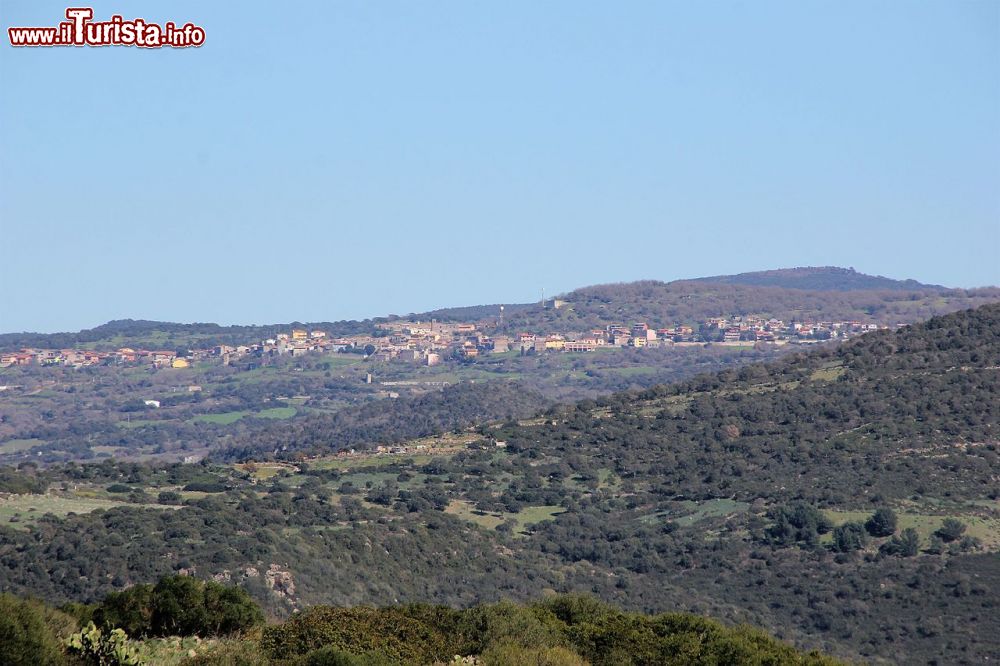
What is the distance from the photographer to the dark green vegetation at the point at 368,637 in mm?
22969

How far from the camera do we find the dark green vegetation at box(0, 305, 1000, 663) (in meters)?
53.7

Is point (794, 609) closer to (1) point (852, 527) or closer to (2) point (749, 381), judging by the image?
(1) point (852, 527)

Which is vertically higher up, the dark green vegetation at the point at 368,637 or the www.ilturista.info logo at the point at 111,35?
the www.ilturista.info logo at the point at 111,35

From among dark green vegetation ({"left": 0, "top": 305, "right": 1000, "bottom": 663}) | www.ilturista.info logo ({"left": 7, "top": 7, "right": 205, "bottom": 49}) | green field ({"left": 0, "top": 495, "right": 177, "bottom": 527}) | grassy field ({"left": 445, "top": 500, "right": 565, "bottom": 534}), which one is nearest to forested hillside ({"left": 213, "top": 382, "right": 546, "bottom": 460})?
dark green vegetation ({"left": 0, "top": 305, "right": 1000, "bottom": 663})

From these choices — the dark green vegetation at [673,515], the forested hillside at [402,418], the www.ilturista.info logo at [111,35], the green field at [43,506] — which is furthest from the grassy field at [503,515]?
the forested hillside at [402,418]

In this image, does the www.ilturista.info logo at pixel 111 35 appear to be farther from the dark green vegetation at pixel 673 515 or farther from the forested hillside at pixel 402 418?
the forested hillside at pixel 402 418

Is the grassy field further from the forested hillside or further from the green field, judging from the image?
the forested hillside

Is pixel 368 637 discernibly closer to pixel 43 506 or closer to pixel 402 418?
pixel 43 506

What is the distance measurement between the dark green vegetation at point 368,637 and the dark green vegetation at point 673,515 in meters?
20.6

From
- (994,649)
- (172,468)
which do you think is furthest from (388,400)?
(994,649)

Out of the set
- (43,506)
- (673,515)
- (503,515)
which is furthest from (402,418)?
(43,506)

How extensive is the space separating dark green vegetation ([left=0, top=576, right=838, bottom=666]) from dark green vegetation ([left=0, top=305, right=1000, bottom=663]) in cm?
2056

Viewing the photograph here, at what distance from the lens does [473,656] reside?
86.6ft

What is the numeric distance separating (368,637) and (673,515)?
162 feet
